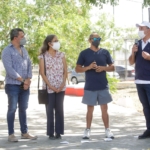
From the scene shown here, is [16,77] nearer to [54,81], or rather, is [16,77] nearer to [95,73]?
[54,81]

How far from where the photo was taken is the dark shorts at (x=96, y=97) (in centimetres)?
799

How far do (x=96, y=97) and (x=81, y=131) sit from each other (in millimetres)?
1536

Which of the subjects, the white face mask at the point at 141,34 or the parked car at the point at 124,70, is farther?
the parked car at the point at 124,70

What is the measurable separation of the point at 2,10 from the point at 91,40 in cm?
1690

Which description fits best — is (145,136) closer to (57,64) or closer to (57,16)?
(57,64)

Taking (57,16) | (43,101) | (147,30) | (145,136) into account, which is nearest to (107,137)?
(145,136)

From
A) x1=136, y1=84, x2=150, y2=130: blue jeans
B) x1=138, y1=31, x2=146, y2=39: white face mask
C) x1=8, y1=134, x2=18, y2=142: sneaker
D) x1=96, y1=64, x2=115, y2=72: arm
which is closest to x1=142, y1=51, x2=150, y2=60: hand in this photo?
x1=138, y1=31, x2=146, y2=39: white face mask

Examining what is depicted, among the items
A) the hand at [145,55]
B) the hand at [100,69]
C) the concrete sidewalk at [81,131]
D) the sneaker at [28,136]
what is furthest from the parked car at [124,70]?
the hand at [145,55]

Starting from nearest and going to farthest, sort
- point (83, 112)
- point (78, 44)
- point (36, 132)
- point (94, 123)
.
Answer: point (36, 132) → point (94, 123) → point (83, 112) → point (78, 44)

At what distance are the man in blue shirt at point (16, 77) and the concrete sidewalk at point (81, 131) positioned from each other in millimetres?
448

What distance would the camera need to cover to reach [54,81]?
26.7 feet

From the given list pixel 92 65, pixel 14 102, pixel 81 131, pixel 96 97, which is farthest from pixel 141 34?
pixel 81 131

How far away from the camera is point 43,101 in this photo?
817 cm

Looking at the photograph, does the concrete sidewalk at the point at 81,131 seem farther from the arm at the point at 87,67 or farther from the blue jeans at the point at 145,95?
the arm at the point at 87,67
